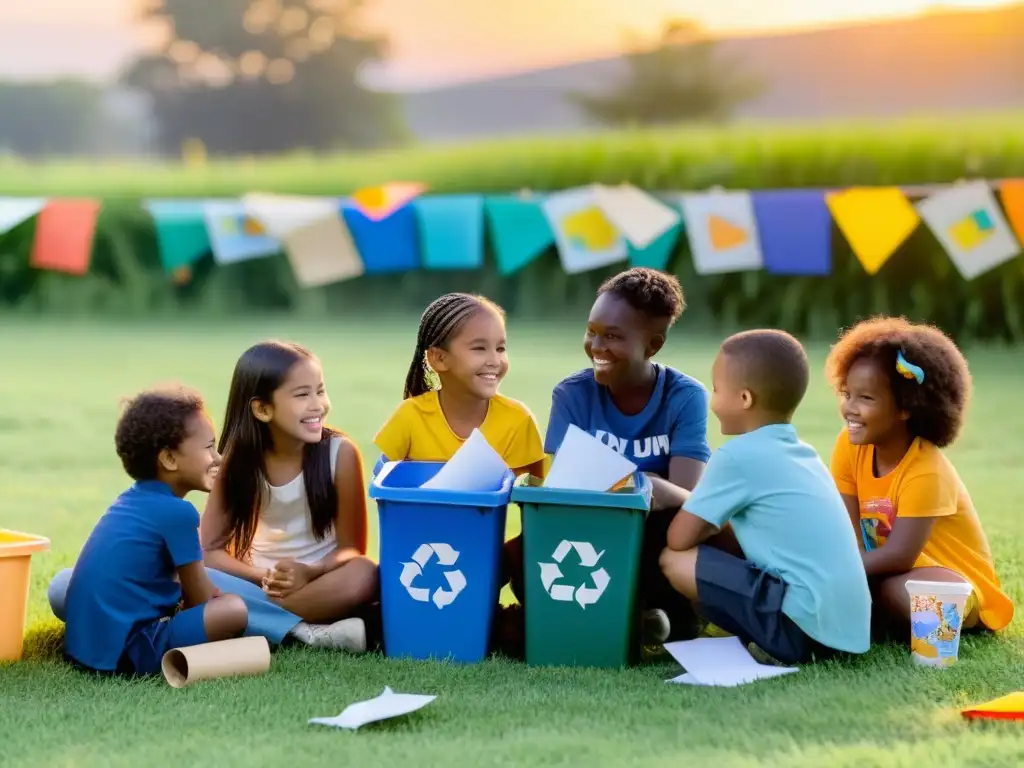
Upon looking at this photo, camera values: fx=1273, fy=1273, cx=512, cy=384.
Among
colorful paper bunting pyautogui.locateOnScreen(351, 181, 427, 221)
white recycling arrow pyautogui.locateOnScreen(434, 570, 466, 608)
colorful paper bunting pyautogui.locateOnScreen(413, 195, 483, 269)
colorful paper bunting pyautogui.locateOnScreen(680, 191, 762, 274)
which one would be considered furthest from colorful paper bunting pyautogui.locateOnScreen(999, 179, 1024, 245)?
white recycling arrow pyautogui.locateOnScreen(434, 570, 466, 608)

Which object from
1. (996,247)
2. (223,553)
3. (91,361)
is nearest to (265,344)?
(223,553)

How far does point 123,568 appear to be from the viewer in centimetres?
293

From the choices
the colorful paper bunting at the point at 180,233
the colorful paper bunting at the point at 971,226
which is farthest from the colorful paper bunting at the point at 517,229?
the colorful paper bunting at the point at 971,226

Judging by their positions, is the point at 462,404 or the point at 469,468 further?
the point at 462,404

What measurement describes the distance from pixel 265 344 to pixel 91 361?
20.9 feet

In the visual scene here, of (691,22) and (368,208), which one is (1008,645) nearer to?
(368,208)

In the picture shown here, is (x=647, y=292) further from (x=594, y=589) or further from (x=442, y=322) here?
(x=594, y=589)

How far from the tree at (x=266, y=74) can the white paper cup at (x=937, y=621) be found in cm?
3974

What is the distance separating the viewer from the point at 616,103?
33469mm

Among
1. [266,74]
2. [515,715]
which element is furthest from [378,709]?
[266,74]

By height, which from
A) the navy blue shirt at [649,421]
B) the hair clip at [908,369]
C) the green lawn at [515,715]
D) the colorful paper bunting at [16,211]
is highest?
the colorful paper bunting at [16,211]

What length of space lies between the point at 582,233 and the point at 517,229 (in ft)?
1.98

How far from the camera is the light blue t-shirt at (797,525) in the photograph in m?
2.85

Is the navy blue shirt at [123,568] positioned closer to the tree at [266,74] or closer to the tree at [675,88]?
the tree at [675,88]
